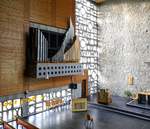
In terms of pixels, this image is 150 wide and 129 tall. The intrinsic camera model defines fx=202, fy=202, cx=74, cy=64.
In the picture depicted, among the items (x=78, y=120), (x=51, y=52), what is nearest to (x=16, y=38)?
(x=51, y=52)

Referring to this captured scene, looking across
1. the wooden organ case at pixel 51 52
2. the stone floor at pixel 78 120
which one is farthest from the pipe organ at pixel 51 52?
the stone floor at pixel 78 120

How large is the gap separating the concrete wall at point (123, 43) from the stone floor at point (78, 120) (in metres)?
3.17

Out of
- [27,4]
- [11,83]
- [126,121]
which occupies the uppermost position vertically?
[27,4]

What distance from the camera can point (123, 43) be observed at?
10328mm

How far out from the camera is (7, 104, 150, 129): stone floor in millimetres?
6121

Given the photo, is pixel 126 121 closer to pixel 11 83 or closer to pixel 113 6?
pixel 11 83

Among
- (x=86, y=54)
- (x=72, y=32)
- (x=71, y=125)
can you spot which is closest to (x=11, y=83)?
(x=71, y=125)

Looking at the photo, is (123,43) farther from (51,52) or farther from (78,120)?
(78,120)

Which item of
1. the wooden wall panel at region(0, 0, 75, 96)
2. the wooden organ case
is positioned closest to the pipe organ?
the wooden organ case

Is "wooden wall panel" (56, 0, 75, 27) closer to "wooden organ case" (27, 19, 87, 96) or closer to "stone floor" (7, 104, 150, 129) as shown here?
"wooden organ case" (27, 19, 87, 96)

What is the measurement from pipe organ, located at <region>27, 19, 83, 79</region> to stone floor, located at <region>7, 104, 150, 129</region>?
149cm

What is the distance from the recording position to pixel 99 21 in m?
11.3

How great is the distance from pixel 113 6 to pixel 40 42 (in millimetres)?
6230

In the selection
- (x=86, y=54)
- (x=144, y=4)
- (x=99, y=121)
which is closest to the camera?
(x=99, y=121)
